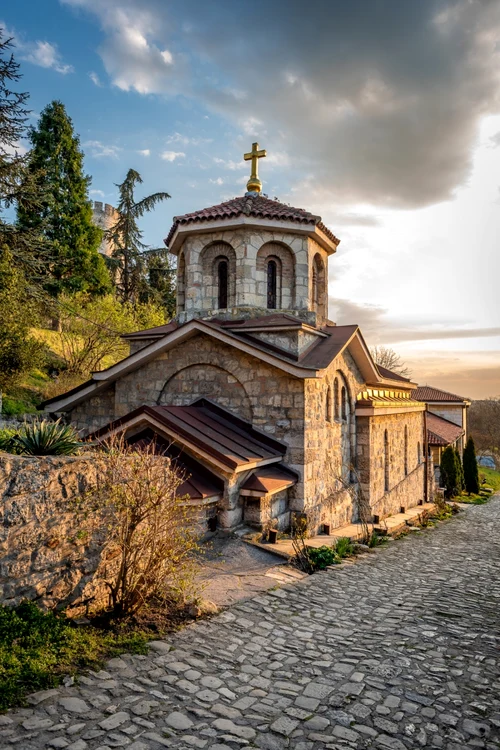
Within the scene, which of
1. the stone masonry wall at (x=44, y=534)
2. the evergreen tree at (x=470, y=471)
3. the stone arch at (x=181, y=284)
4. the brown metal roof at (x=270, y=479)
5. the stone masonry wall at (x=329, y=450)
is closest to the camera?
the stone masonry wall at (x=44, y=534)

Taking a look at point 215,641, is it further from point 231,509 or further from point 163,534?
point 231,509

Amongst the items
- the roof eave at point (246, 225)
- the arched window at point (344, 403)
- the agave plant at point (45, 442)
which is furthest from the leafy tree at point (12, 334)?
the arched window at point (344, 403)

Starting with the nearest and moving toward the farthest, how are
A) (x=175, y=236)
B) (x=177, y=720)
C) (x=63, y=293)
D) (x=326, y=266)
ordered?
(x=177, y=720), (x=175, y=236), (x=326, y=266), (x=63, y=293)

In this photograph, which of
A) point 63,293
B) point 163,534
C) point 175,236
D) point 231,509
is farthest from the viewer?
point 63,293

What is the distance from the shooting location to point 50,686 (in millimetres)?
3953

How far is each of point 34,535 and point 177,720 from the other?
218 centimetres

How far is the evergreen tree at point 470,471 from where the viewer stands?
96.8 ft

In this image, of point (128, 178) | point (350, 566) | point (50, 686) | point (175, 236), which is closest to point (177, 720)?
point (50, 686)

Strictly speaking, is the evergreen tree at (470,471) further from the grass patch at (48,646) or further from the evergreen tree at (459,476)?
the grass patch at (48,646)

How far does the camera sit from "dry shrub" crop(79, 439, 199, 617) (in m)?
5.29

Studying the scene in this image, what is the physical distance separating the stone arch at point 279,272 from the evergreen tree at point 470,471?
22.3 m

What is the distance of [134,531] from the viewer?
17.8ft

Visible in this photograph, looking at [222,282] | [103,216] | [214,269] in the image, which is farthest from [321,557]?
[103,216]

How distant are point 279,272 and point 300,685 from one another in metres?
9.95
